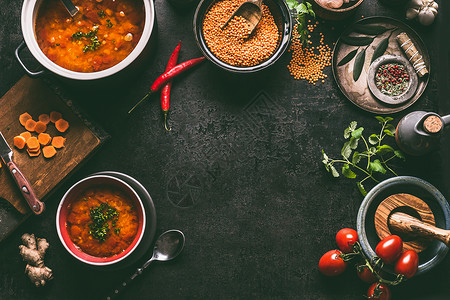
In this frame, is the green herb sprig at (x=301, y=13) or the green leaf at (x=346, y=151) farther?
the green leaf at (x=346, y=151)

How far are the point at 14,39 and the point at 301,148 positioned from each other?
1.95 metres

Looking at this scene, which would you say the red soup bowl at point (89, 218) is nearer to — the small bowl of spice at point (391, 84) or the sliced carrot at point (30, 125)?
the sliced carrot at point (30, 125)

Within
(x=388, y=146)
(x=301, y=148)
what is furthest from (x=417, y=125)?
(x=301, y=148)

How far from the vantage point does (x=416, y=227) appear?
7.16 ft

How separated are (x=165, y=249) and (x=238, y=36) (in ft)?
Answer: 4.50

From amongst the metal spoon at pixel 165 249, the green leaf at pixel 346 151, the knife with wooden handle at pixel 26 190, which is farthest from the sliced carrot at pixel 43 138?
the green leaf at pixel 346 151

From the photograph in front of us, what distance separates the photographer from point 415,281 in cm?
242

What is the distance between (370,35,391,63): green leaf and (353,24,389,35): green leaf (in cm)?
6

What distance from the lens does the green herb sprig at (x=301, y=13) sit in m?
2.31

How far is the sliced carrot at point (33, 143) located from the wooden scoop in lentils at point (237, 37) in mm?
1186

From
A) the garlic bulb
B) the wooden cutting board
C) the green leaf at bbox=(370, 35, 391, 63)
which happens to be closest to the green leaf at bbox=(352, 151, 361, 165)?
the green leaf at bbox=(370, 35, 391, 63)

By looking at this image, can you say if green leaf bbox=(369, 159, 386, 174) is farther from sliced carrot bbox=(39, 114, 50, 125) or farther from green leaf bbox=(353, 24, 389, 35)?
sliced carrot bbox=(39, 114, 50, 125)

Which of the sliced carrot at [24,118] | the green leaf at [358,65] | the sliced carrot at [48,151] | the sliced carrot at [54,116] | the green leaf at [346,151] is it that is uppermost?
the sliced carrot at [24,118]

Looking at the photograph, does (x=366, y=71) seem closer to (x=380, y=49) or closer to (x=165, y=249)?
(x=380, y=49)
